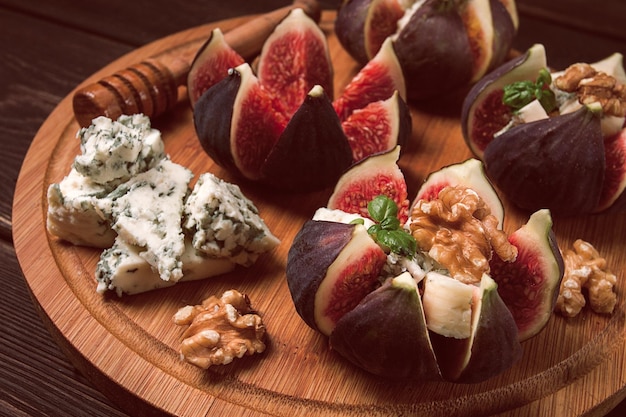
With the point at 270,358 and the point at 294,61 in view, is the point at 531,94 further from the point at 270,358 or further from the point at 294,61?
the point at 270,358

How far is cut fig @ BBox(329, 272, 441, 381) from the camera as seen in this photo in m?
1.66

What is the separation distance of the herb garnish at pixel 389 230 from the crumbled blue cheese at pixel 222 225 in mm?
354

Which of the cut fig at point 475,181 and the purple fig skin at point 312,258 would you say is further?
the cut fig at point 475,181

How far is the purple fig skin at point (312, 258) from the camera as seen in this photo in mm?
1775

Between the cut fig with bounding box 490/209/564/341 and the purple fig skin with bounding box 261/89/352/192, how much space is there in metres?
0.62

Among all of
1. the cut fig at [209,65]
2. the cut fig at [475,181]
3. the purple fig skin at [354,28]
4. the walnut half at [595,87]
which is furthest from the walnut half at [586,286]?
the cut fig at [209,65]

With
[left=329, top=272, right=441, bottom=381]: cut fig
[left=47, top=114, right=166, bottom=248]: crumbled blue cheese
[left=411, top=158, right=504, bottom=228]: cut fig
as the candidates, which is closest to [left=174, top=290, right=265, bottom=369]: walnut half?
[left=329, top=272, right=441, bottom=381]: cut fig

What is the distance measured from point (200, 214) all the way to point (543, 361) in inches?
39.0

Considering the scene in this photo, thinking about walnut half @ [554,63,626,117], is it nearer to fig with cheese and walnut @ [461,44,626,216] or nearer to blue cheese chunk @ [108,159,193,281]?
fig with cheese and walnut @ [461,44,626,216]

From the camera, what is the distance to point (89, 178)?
2113mm

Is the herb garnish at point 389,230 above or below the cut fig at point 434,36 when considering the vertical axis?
above

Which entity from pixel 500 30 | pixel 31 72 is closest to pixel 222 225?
pixel 500 30

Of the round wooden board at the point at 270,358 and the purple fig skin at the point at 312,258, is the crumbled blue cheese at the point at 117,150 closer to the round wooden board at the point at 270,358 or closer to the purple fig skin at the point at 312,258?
the round wooden board at the point at 270,358

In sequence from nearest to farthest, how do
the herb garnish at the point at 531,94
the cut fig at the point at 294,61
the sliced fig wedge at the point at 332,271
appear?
the sliced fig wedge at the point at 332,271 → the herb garnish at the point at 531,94 → the cut fig at the point at 294,61
